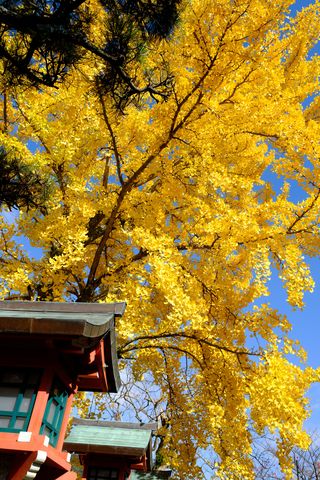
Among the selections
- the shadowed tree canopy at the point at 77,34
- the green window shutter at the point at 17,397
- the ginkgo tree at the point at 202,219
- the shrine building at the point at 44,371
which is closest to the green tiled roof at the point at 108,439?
the ginkgo tree at the point at 202,219

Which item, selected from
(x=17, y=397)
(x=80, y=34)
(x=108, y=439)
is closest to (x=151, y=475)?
(x=108, y=439)

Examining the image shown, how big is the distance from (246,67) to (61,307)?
16.3ft

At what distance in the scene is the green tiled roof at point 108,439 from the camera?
7.70m

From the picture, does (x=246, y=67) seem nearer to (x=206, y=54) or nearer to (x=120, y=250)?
(x=206, y=54)

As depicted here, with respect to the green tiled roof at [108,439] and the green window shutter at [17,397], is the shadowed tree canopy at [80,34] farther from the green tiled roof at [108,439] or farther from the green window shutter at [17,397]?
the green tiled roof at [108,439]

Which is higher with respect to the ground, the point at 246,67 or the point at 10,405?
the point at 246,67

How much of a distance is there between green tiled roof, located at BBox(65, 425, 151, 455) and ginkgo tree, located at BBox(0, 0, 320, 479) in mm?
1319

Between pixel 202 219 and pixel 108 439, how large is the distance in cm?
567

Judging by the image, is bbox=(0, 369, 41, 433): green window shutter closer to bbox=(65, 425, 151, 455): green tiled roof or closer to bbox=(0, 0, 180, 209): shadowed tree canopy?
bbox=(0, 0, 180, 209): shadowed tree canopy

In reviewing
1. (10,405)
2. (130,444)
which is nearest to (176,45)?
(10,405)

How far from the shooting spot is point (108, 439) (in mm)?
8086

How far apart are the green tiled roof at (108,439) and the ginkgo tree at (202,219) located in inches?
51.9

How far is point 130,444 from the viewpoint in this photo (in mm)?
7863

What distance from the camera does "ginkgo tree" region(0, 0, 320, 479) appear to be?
207 inches
